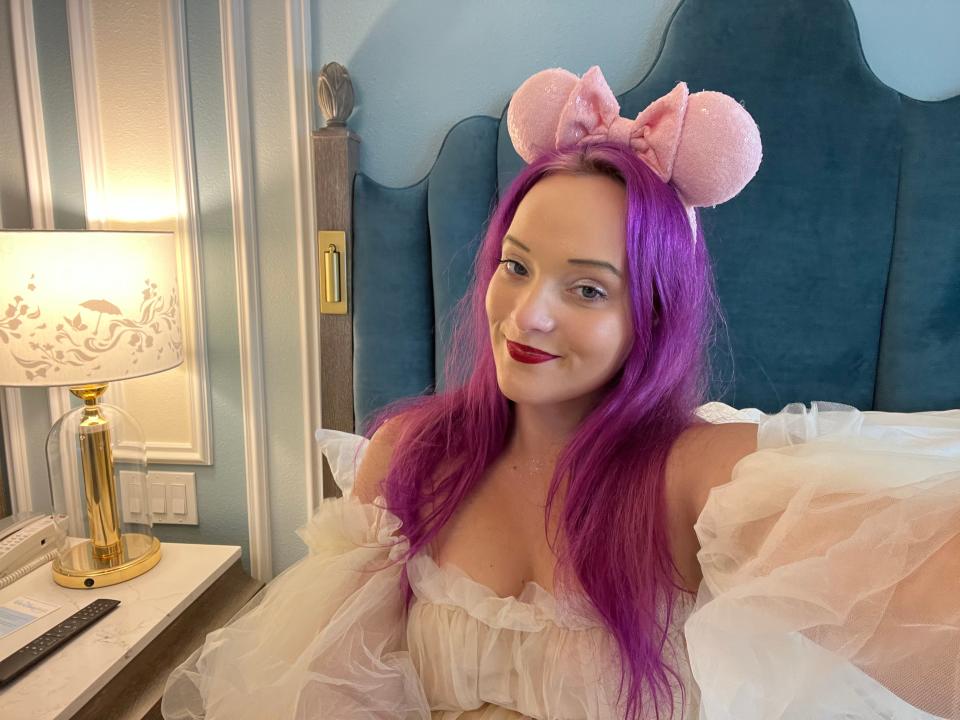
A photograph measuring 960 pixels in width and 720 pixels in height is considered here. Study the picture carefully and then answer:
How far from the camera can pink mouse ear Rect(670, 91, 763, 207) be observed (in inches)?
27.9

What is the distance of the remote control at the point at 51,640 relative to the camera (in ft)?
3.09

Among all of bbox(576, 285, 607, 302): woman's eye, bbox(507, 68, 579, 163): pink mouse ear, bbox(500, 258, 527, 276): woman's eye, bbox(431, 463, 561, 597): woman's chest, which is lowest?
bbox(431, 463, 561, 597): woman's chest

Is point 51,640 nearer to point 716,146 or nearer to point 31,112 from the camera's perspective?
point 31,112

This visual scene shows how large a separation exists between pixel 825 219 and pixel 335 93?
2.96ft

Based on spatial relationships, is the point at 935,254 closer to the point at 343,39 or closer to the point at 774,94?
the point at 774,94

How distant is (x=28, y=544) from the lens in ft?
4.05

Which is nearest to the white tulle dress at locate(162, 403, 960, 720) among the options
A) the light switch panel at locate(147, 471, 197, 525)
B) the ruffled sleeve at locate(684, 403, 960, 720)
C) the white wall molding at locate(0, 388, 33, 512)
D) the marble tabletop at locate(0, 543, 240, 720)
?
the ruffled sleeve at locate(684, 403, 960, 720)

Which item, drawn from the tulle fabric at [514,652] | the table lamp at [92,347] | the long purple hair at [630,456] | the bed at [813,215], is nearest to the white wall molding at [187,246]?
the table lamp at [92,347]

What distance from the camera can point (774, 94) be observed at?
1.07 metres

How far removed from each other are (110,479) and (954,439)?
1.36 meters

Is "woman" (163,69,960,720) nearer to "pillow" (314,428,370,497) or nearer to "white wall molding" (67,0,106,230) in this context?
"pillow" (314,428,370,497)

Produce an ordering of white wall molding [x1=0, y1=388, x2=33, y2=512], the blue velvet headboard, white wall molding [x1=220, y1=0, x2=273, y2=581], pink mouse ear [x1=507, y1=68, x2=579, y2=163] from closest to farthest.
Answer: pink mouse ear [x1=507, y1=68, x2=579, y2=163] → the blue velvet headboard → white wall molding [x1=220, y1=0, x2=273, y2=581] → white wall molding [x1=0, y1=388, x2=33, y2=512]

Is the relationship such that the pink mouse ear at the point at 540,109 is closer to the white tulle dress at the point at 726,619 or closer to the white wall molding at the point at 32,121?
the white tulle dress at the point at 726,619

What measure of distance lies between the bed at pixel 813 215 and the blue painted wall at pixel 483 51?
77mm
